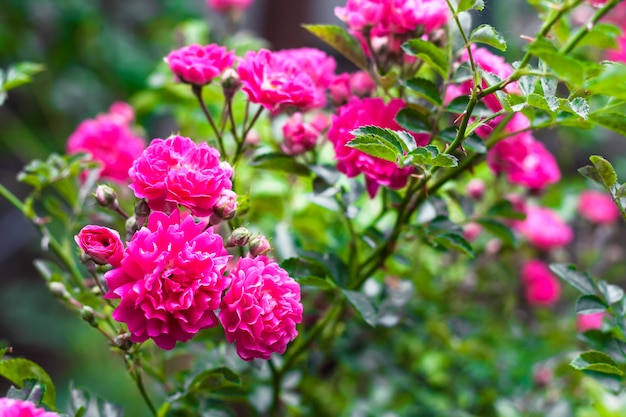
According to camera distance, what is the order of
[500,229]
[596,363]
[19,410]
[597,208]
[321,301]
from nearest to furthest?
1. [19,410]
2. [596,363]
3. [500,229]
4. [321,301]
5. [597,208]

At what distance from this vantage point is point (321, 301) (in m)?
0.95

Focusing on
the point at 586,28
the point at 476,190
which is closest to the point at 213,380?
the point at 586,28

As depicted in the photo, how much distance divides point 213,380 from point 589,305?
367 millimetres

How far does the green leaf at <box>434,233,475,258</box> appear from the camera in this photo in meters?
0.66

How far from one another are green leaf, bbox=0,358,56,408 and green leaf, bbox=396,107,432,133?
40cm

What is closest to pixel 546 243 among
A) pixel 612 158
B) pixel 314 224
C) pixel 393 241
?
pixel 314 224

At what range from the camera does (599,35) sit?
461mm

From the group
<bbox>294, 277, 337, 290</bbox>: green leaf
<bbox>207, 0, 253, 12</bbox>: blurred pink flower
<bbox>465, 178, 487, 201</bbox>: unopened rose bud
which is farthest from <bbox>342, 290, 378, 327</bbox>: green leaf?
<bbox>207, 0, 253, 12</bbox>: blurred pink flower

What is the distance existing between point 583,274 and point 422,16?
308mm

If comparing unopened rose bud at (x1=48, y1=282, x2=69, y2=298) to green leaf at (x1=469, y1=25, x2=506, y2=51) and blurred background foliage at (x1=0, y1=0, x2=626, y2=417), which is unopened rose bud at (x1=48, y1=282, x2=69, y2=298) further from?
green leaf at (x1=469, y1=25, x2=506, y2=51)

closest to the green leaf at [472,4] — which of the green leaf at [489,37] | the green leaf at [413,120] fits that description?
the green leaf at [489,37]

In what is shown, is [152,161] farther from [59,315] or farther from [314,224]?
[59,315]

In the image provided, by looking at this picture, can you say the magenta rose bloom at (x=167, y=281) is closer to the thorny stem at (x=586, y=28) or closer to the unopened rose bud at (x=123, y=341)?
the unopened rose bud at (x=123, y=341)

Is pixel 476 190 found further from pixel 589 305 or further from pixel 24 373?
pixel 24 373
